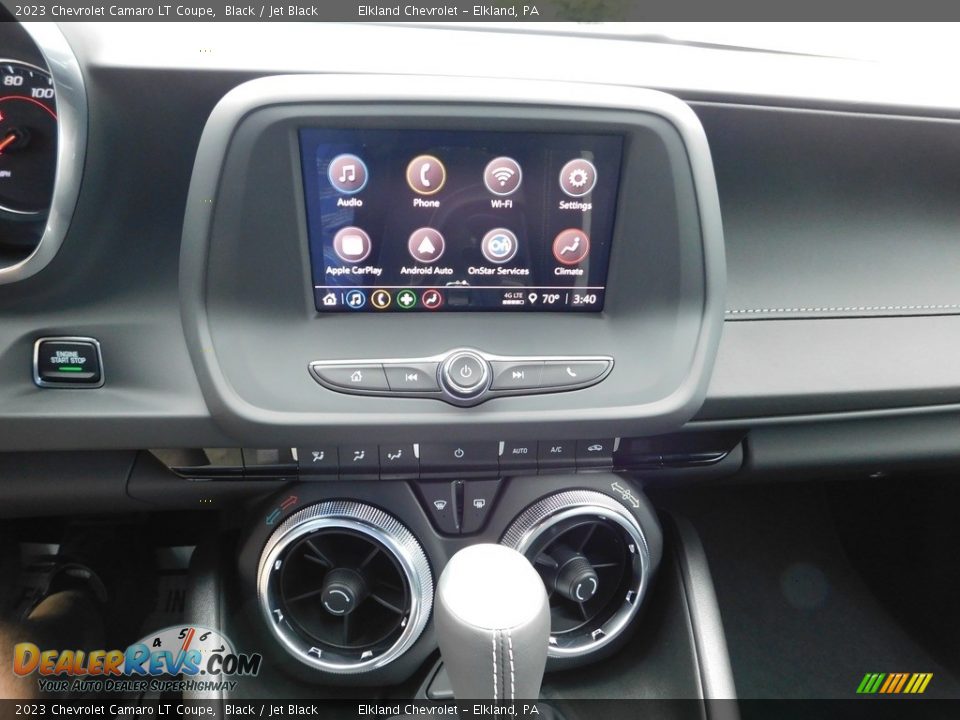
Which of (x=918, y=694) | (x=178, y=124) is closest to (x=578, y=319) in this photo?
(x=178, y=124)

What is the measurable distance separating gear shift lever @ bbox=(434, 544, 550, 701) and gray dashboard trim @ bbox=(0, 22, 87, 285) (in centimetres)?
76

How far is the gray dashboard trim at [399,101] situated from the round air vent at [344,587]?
27cm

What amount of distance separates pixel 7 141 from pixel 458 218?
705mm

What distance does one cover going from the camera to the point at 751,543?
205cm

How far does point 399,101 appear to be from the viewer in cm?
97

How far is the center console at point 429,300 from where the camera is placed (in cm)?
101

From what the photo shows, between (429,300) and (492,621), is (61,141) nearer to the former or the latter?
(429,300)

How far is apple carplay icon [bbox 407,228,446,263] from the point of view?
1113mm

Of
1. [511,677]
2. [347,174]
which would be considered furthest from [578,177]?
[511,677]

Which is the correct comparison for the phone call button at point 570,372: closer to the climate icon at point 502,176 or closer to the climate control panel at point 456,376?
the climate control panel at point 456,376

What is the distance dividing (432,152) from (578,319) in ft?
1.14

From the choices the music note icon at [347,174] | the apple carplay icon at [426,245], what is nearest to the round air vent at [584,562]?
the apple carplay icon at [426,245]
